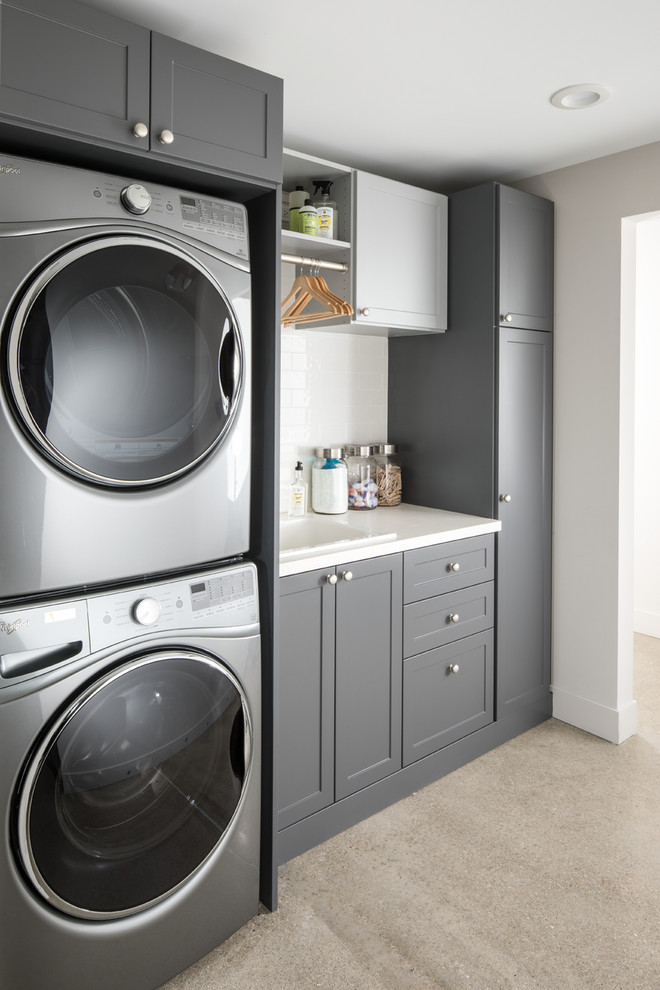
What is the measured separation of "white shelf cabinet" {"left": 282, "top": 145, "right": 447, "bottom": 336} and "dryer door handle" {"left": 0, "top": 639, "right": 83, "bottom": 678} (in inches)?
60.7

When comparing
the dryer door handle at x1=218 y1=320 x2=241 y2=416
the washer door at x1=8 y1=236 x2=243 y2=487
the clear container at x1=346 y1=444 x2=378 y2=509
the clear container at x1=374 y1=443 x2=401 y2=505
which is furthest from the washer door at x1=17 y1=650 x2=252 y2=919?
the clear container at x1=374 y1=443 x2=401 y2=505

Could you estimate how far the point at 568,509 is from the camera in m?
3.02

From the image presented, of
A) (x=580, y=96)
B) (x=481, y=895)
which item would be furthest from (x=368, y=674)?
(x=580, y=96)

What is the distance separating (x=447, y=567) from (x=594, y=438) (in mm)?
879

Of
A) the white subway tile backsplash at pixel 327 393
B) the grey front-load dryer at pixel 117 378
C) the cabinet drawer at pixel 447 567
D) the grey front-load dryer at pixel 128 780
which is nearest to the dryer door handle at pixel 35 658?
the grey front-load dryer at pixel 128 780

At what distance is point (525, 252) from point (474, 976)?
249cm

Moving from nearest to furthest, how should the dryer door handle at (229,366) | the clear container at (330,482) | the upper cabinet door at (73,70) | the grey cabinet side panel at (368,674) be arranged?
the upper cabinet door at (73,70) < the dryer door handle at (229,366) < the grey cabinet side panel at (368,674) < the clear container at (330,482)

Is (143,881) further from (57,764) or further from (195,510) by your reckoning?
(195,510)

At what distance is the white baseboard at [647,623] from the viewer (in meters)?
4.17

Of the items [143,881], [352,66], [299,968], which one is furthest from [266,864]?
[352,66]

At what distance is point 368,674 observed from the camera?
7.74ft

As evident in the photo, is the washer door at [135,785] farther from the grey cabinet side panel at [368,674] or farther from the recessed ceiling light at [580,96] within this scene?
the recessed ceiling light at [580,96]

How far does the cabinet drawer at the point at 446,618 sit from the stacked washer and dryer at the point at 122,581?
0.81m

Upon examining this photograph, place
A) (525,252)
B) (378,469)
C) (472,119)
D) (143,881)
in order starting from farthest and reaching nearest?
1. (378,469)
2. (525,252)
3. (472,119)
4. (143,881)
